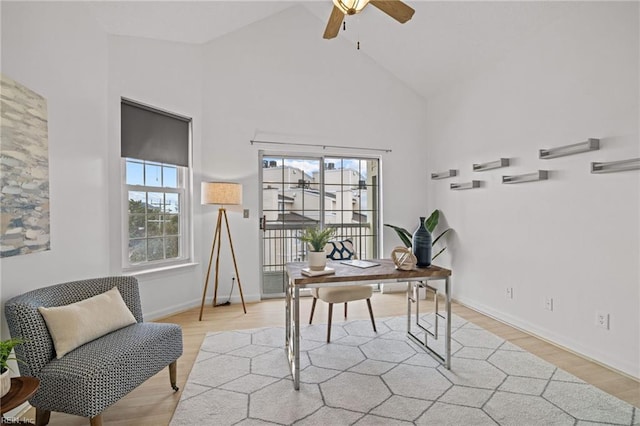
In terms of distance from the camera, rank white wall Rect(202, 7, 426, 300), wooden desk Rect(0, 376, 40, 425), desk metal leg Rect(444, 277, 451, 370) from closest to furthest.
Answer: wooden desk Rect(0, 376, 40, 425)
desk metal leg Rect(444, 277, 451, 370)
white wall Rect(202, 7, 426, 300)

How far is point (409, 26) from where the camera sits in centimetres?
374

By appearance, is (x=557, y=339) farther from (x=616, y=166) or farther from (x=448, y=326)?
(x=616, y=166)

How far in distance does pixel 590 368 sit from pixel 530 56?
2.78 m

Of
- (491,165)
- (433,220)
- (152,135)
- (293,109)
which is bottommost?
(433,220)

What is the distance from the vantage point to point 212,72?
400 cm

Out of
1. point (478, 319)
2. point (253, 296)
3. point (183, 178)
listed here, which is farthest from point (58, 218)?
point (478, 319)

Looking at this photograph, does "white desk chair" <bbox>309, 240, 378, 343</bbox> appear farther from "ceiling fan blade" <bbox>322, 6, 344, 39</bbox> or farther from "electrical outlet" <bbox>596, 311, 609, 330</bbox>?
"ceiling fan blade" <bbox>322, 6, 344, 39</bbox>

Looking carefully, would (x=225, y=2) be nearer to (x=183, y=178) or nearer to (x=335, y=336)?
(x=183, y=178)

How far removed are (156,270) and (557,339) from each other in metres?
3.94

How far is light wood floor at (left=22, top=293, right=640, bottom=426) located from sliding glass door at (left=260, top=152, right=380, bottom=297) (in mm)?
632

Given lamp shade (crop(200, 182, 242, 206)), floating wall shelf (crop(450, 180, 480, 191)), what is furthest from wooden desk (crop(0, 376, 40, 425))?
floating wall shelf (crop(450, 180, 480, 191))

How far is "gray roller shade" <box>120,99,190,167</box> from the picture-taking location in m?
3.29

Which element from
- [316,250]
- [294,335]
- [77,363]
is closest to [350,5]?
[316,250]

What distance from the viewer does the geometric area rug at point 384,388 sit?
186 centimetres
